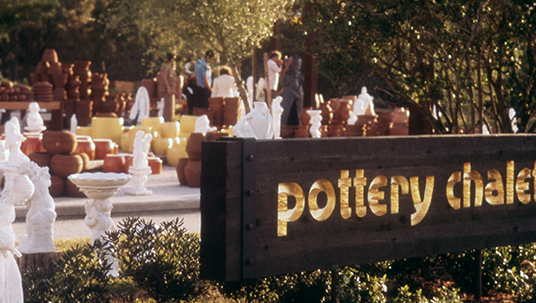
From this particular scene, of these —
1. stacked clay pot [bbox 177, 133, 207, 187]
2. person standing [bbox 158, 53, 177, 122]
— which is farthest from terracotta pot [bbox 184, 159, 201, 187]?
person standing [bbox 158, 53, 177, 122]

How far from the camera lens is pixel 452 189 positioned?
14.0 ft

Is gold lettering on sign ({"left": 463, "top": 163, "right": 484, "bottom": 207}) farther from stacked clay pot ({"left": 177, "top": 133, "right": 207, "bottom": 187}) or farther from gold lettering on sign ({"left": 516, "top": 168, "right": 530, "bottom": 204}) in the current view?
stacked clay pot ({"left": 177, "top": 133, "right": 207, "bottom": 187})

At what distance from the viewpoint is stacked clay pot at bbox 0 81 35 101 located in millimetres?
16203

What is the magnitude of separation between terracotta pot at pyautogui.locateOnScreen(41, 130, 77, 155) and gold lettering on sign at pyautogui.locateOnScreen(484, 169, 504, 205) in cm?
630

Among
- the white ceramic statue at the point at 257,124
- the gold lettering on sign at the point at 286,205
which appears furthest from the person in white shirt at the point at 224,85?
the gold lettering on sign at the point at 286,205

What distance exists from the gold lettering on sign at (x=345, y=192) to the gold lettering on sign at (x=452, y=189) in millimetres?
827

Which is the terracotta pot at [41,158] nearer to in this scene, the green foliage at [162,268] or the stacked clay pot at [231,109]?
the green foliage at [162,268]

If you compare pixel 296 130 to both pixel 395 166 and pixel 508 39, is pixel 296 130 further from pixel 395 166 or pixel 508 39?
pixel 395 166

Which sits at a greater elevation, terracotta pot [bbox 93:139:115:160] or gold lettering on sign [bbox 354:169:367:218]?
terracotta pot [bbox 93:139:115:160]

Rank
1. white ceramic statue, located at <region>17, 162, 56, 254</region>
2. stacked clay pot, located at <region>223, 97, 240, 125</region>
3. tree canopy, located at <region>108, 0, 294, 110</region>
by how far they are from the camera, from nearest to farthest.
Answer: white ceramic statue, located at <region>17, 162, 56, 254</region>, stacked clay pot, located at <region>223, 97, 240, 125</region>, tree canopy, located at <region>108, 0, 294, 110</region>

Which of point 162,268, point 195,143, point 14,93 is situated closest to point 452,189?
point 162,268

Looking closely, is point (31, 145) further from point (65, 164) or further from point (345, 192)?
point (345, 192)

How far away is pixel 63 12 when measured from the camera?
37094mm

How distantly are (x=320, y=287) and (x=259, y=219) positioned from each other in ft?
3.11
